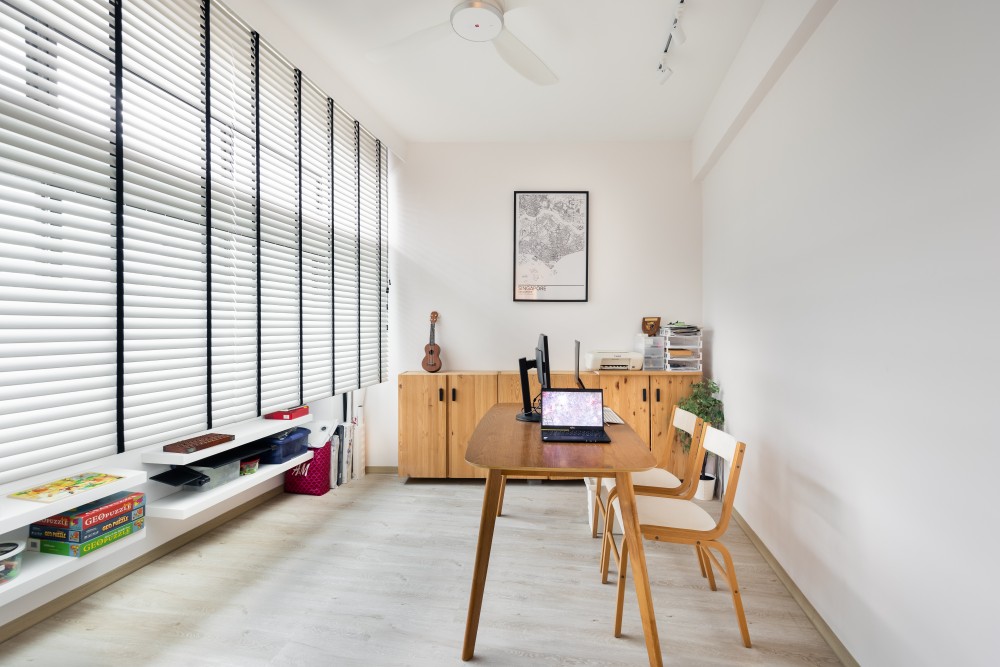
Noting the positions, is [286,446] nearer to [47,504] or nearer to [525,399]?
[47,504]

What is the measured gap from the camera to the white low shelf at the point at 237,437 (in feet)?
7.42

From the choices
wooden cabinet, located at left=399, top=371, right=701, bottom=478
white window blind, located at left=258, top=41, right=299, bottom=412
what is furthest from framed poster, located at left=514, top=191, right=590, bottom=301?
white window blind, located at left=258, top=41, right=299, bottom=412

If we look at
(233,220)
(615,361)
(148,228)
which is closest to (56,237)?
(148,228)

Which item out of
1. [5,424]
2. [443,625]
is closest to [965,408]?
[443,625]

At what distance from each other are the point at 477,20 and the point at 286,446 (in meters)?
2.95

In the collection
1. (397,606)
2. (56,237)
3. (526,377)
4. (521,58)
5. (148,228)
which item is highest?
(521,58)

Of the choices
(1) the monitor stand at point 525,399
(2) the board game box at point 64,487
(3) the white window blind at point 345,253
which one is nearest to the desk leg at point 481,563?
(1) the monitor stand at point 525,399

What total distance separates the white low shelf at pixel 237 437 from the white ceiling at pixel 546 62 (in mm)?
2402

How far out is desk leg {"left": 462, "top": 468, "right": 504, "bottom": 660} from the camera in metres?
1.73

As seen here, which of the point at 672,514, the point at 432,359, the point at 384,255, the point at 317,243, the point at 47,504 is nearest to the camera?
the point at 47,504

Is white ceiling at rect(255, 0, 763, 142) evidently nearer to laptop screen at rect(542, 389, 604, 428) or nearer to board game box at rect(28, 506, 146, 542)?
laptop screen at rect(542, 389, 604, 428)

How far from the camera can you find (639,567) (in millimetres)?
1667

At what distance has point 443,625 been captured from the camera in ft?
6.43

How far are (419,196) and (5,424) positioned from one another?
335 centimetres
